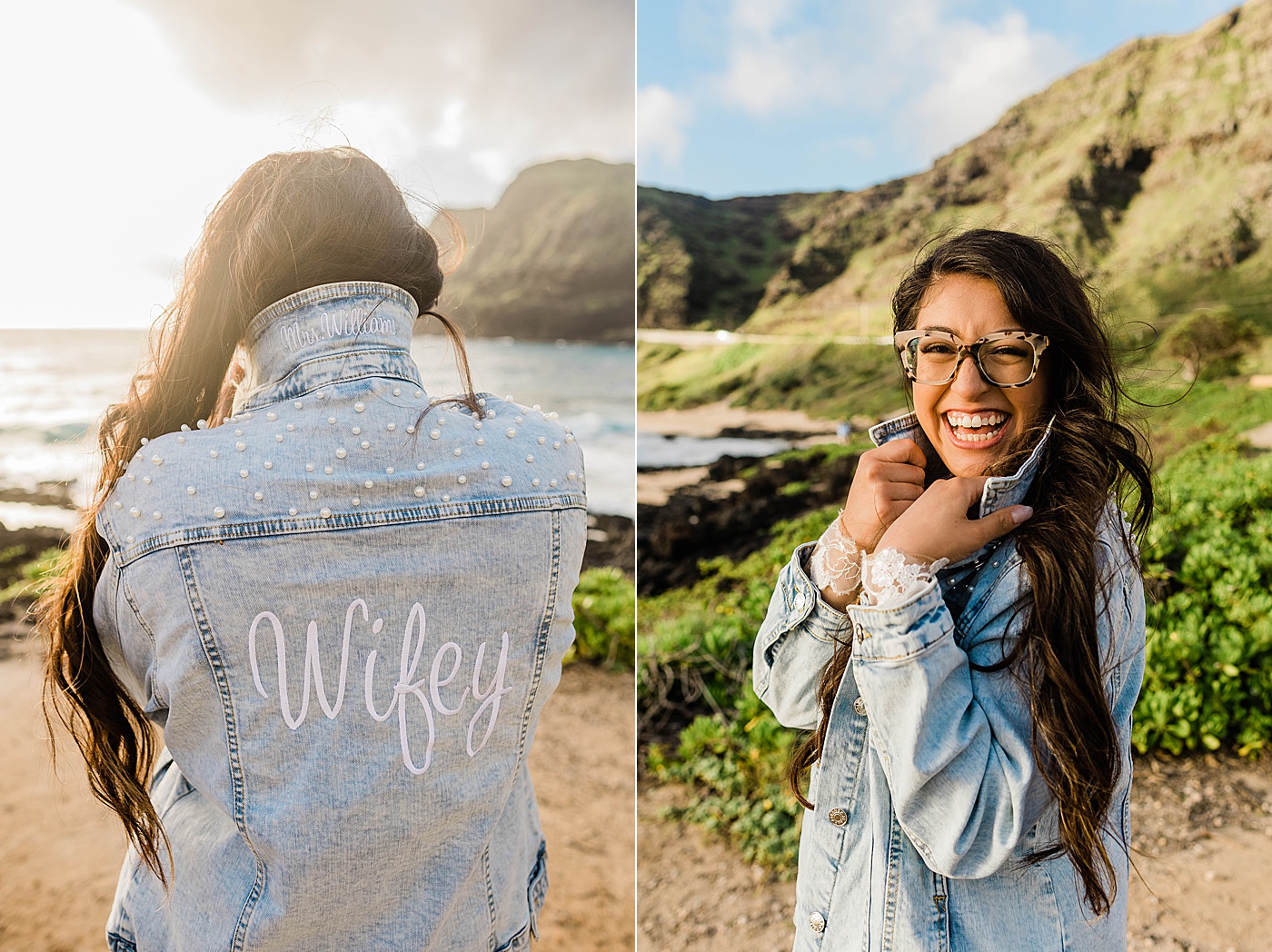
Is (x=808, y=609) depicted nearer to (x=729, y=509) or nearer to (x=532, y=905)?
(x=532, y=905)

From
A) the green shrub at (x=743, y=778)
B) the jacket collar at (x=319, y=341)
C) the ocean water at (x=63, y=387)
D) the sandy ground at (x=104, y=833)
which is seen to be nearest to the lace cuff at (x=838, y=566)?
the jacket collar at (x=319, y=341)

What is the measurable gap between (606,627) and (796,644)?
11.0 ft

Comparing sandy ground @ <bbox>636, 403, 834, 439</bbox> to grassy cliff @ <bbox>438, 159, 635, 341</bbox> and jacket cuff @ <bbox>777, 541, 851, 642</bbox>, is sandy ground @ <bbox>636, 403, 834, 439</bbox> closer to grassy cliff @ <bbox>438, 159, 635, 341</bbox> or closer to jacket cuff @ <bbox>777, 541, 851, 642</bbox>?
grassy cliff @ <bbox>438, 159, 635, 341</bbox>

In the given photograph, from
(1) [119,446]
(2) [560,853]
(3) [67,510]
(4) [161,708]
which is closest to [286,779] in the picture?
(4) [161,708]

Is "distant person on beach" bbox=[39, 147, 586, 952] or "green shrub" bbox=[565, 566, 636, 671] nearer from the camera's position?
"distant person on beach" bbox=[39, 147, 586, 952]

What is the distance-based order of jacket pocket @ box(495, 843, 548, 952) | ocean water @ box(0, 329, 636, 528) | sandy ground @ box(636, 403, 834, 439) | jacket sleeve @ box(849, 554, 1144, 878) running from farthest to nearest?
sandy ground @ box(636, 403, 834, 439)
ocean water @ box(0, 329, 636, 528)
jacket pocket @ box(495, 843, 548, 952)
jacket sleeve @ box(849, 554, 1144, 878)

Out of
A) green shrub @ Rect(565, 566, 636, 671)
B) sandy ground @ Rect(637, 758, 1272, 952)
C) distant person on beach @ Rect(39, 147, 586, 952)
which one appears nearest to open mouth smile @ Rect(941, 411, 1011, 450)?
distant person on beach @ Rect(39, 147, 586, 952)

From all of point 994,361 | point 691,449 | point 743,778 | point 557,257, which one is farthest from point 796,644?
point 557,257

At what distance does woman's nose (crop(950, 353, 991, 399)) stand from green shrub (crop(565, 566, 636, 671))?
3.33 meters

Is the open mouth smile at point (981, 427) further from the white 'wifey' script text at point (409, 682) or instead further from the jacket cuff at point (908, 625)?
the white 'wifey' script text at point (409, 682)

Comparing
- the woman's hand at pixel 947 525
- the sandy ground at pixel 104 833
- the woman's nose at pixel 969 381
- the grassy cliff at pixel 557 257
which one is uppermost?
the grassy cliff at pixel 557 257

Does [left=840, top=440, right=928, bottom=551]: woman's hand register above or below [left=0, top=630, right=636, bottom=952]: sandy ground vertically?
above

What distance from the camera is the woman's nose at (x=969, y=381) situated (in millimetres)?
1300

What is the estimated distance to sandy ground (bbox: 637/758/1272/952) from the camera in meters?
2.73
